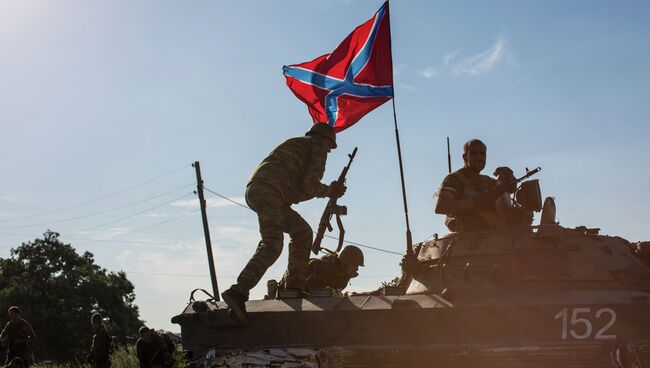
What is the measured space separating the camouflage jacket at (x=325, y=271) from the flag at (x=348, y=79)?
11.2 feet

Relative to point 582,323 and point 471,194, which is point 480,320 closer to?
point 582,323

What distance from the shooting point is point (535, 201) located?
34.6ft

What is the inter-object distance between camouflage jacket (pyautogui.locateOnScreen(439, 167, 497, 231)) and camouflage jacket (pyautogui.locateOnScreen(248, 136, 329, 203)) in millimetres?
1848

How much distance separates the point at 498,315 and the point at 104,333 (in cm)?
882

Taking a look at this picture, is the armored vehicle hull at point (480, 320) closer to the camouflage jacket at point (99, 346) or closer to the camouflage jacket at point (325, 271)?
the camouflage jacket at point (325, 271)

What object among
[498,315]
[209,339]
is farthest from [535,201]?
[209,339]

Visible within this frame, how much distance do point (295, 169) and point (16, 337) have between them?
846 centimetres

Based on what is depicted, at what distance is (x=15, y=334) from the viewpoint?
15.9 metres

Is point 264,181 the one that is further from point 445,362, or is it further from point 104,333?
point 104,333

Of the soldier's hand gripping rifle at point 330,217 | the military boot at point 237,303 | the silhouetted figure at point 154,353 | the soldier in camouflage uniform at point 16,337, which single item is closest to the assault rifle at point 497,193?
the soldier's hand gripping rifle at point 330,217

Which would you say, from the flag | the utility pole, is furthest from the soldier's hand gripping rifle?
the utility pole

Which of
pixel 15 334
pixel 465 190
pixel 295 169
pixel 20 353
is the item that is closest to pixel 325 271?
pixel 465 190

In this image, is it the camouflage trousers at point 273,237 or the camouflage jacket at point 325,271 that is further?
the camouflage jacket at point 325,271

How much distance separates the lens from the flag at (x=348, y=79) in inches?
571
